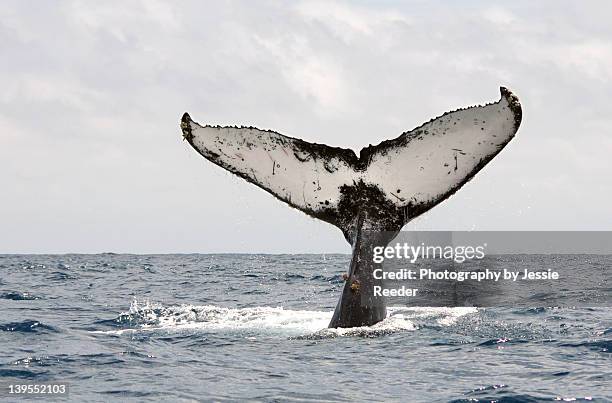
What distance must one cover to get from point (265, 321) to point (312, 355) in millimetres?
3068

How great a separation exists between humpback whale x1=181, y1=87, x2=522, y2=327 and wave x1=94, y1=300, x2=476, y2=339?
0.46 meters

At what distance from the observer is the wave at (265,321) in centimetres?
914

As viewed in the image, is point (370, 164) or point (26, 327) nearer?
point (370, 164)

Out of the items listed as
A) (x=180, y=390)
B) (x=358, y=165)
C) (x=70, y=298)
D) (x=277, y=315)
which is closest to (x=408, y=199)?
(x=358, y=165)

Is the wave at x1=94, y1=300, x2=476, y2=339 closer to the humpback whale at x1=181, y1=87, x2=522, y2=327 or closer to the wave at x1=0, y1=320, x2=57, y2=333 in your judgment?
the humpback whale at x1=181, y1=87, x2=522, y2=327

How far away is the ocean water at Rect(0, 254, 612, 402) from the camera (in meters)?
6.49

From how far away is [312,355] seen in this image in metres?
7.85

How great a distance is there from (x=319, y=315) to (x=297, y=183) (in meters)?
3.49

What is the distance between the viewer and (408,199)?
834 cm

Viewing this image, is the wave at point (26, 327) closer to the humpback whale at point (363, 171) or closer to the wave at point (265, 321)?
the wave at point (265, 321)

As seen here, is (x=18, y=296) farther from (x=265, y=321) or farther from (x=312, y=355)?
(x=312, y=355)

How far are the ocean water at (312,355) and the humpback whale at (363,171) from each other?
37.4 inches

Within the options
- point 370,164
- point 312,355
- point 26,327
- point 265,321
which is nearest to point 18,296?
point 26,327

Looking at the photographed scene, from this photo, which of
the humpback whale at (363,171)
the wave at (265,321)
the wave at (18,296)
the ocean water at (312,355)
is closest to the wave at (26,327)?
the ocean water at (312,355)
